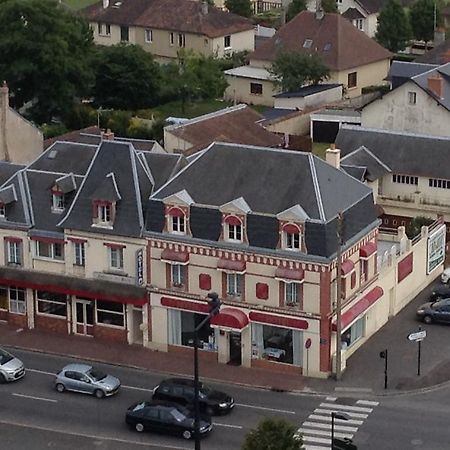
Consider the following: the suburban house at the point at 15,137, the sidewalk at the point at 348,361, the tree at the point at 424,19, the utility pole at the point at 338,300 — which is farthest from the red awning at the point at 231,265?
the tree at the point at 424,19

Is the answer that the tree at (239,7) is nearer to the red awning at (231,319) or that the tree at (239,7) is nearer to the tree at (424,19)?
the tree at (424,19)

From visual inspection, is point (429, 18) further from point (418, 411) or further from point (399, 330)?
point (418, 411)

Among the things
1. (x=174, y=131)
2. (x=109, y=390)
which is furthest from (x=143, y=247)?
(x=174, y=131)

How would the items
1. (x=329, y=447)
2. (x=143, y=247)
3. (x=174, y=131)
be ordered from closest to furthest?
(x=329, y=447), (x=143, y=247), (x=174, y=131)

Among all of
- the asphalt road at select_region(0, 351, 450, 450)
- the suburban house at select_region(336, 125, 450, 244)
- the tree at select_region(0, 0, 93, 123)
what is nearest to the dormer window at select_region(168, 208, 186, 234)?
the asphalt road at select_region(0, 351, 450, 450)

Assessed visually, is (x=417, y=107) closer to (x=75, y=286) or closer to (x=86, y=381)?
(x=75, y=286)
